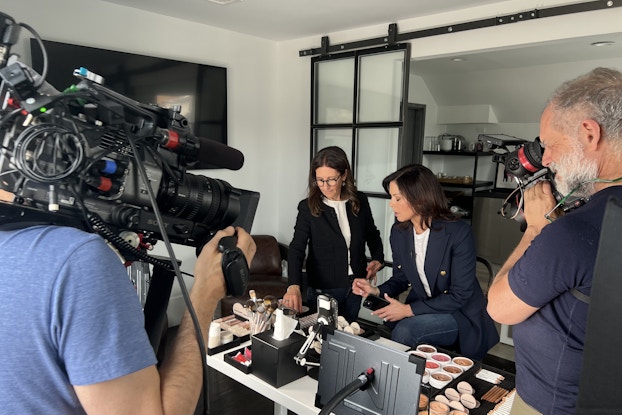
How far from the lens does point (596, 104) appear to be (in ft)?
3.14

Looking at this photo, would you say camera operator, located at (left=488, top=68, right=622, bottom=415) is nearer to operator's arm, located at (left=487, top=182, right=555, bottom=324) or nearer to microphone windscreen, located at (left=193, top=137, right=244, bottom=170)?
operator's arm, located at (left=487, top=182, right=555, bottom=324)

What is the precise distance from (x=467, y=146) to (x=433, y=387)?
204 inches

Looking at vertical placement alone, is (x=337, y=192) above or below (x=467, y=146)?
below

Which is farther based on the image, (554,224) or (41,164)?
(554,224)

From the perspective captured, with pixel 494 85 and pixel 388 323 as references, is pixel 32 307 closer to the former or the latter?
pixel 388 323

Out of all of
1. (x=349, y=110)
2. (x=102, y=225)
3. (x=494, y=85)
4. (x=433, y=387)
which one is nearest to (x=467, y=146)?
(x=494, y=85)

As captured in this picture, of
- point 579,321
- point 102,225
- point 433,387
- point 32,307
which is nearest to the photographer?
point 32,307

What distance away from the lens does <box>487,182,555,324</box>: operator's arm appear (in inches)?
41.8

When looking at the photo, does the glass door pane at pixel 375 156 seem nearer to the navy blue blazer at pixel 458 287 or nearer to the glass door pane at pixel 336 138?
the glass door pane at pixel 336 138

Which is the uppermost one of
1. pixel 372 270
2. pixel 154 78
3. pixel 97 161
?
pixel 154 78

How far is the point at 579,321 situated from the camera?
98cm

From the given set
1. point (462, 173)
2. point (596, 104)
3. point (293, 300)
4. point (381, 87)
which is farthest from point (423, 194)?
point (462, 173)

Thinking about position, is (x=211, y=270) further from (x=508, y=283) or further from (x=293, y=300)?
(x=293, y=300)

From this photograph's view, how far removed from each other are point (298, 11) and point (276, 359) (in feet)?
8.37
